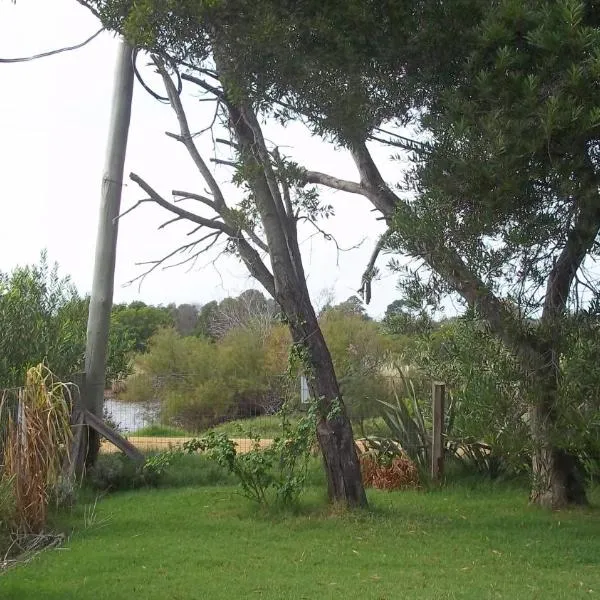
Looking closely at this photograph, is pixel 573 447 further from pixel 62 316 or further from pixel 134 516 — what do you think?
pixel 62 316

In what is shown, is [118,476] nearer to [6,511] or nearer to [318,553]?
[6,511]

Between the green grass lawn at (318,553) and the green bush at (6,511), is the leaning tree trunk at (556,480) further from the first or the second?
the green bush at (6,511)

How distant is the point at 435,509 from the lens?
10672 mm

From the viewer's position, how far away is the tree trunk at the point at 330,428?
32.9 ft

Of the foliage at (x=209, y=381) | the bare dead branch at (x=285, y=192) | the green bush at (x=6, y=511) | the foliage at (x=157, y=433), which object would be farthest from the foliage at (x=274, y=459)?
the foliage at (x=209, y=381)

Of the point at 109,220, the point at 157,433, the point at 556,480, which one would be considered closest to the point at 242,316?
the point at 157,433

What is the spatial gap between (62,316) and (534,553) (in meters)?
8.38

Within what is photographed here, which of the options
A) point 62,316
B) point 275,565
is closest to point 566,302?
point 275,565

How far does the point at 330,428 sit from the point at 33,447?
10.8 feet

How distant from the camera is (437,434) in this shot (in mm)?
12219

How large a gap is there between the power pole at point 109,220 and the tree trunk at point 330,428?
4.74m

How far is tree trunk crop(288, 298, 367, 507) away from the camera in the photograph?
10.0 metres

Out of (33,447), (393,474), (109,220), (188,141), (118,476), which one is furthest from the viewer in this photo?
(109,220)

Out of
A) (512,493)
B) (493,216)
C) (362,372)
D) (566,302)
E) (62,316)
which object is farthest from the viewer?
(362,372)
